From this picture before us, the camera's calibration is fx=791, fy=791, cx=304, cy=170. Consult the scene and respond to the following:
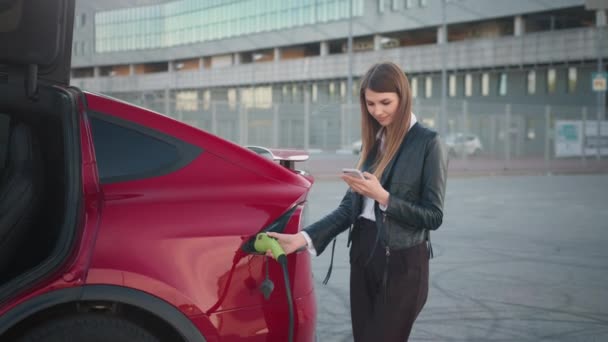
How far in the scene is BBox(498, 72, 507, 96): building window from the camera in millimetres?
54750

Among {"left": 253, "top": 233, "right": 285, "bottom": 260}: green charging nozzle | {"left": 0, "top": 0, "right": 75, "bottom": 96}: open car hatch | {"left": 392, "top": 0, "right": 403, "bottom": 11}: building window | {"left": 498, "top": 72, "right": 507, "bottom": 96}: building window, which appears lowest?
{"left": 253, "top": 233, "right": 285, "bottom": 260}: green charging nozzle

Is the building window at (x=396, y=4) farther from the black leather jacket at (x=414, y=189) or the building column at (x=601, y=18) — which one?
the black leather jacket at (x=414, y=189)

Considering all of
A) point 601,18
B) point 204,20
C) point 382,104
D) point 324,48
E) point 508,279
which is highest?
point 204,20

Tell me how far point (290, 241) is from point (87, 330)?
803mm

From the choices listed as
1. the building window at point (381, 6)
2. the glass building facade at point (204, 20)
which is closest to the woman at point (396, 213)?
the building window at point (381, 6)

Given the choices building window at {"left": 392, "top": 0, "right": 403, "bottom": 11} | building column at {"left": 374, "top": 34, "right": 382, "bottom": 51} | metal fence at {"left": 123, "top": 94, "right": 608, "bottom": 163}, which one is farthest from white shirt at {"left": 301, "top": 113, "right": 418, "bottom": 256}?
building column at {"left": 374, "top": 34, "right": 382, "bottom": 51}

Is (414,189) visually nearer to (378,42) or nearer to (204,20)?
(378,42)

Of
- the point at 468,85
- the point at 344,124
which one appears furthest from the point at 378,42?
the point at 344,124

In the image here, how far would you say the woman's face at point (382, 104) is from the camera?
3.10m

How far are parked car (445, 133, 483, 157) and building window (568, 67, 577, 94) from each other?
20345mm

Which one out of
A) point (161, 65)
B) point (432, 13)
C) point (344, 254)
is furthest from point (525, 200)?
point (161, 65)

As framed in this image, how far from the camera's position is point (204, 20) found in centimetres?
7925

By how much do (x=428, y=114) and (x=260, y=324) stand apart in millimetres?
28653

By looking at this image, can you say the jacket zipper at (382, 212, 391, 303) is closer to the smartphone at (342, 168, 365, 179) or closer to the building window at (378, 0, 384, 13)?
the smartphone at (342, 168, 365, 179)
